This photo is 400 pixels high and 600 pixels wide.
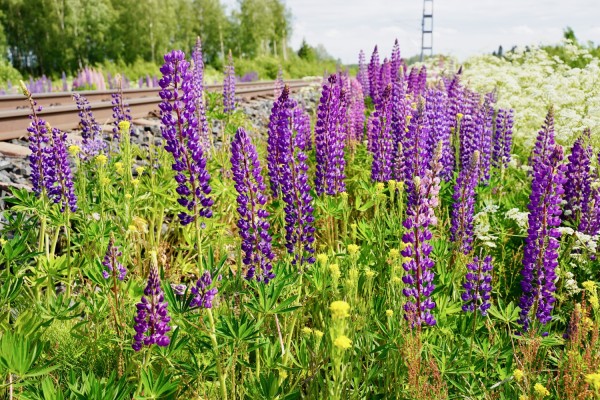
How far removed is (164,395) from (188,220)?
99cm

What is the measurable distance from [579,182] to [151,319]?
3.30m

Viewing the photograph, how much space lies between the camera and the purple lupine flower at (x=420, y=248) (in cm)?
264

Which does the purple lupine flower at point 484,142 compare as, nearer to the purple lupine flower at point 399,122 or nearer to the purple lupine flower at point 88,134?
the purple lupine flower at point 399,122

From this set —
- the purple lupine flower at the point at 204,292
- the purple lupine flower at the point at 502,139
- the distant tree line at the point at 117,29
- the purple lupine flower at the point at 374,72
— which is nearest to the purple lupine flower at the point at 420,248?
the purple lupine flower at the point at 204,292

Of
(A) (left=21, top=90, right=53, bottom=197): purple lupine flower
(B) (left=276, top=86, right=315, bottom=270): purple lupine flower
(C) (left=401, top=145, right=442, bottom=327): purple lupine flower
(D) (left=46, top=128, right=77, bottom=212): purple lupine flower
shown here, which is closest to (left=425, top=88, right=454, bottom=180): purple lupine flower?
(B) (left=276, top=86, right=315, bottom=270): purple lupine flower

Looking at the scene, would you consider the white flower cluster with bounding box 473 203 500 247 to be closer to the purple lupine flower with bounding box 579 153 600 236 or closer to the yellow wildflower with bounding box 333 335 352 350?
the purple lupine flower with bounding box 579 153 600 236

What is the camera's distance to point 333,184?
4395 millimetres

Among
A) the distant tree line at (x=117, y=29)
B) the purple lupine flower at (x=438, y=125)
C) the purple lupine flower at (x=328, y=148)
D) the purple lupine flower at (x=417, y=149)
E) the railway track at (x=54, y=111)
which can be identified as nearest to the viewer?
the purple lupine flower at (x=417, y=149)

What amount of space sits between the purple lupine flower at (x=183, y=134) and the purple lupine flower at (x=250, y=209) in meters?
0.19

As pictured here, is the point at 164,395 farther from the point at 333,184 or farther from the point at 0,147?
the point at 0,147

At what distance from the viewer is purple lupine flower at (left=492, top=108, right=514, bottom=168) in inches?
227

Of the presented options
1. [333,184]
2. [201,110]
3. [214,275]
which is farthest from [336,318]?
[201,110]

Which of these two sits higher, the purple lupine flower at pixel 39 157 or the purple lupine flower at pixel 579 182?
the purple lupine flower at pixel 39 157

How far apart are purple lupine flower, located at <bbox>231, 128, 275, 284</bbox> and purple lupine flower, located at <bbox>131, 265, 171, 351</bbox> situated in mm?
847
